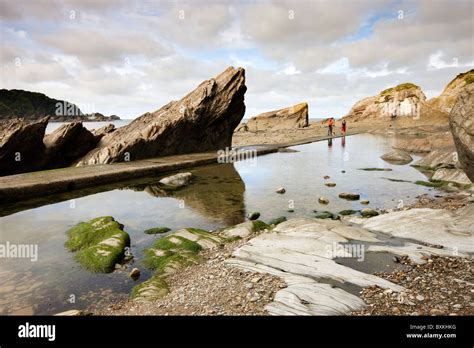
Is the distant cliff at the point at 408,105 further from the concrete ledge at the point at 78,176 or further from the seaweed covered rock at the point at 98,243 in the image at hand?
the seaweed covered rock at the point at 98,243

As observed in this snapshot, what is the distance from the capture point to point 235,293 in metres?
6.87

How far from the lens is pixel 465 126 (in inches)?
438

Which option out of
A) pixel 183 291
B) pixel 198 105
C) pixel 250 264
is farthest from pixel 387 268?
pixel 198 105

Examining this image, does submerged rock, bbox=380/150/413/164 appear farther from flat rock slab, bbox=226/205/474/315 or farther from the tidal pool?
flat rock slab, bbox=226/205/474/315

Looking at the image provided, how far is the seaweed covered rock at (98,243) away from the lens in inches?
380

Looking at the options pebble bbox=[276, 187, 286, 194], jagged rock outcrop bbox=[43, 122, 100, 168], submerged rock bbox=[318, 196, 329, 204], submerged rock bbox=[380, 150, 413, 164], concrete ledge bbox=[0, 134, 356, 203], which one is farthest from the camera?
submerged rock bbox=[380, 150, 413, 164]

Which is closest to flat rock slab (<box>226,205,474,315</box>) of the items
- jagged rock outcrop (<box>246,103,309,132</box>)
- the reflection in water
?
the reflection in water

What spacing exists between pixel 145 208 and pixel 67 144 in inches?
564

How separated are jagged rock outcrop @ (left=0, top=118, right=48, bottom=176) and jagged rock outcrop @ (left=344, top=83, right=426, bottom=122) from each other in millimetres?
84158

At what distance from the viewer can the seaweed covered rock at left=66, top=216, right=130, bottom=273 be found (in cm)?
965

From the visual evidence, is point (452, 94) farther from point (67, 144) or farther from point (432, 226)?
point (432, 226)

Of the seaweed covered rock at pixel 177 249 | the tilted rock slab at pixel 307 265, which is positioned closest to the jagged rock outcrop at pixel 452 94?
the tilted rock slab at pixel 307 265

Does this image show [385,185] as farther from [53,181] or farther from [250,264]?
[53,181]
